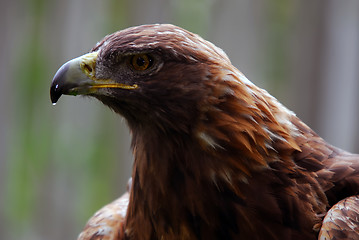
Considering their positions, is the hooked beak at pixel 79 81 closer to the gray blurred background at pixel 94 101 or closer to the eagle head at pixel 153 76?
the eagle head at pixel 153 76

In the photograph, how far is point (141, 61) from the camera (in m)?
2.14

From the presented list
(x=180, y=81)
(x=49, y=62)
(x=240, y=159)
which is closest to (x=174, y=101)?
(x=180, y=81)

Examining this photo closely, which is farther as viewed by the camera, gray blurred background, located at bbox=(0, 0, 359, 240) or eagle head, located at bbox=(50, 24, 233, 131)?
gray blurred background, located at bbox=(0, 0, 359, 240)

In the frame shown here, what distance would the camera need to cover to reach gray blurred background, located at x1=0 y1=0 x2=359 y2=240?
3592 millimetres

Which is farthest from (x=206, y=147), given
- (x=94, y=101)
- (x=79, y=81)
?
(x=94, y=101)

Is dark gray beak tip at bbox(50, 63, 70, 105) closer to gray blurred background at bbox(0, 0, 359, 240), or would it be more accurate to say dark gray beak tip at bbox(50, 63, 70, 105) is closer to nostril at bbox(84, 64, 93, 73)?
nostril at bbox(84, 64, 93, 73)

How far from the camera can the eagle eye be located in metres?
2.13

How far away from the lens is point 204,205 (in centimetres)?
210

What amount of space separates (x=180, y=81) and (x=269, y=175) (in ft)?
1.54

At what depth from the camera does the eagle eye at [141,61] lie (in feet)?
6.98

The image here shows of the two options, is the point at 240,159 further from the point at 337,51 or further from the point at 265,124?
the point at 337,51

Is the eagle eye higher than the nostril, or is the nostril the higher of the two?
the eagle eye

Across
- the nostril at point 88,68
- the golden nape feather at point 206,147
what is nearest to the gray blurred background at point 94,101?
the golden nape feather at point 206,147

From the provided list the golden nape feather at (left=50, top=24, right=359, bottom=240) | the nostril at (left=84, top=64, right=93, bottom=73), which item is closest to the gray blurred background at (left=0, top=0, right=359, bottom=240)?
the golden nape feather at (left=50, top=24, right=359, bottom=240)
